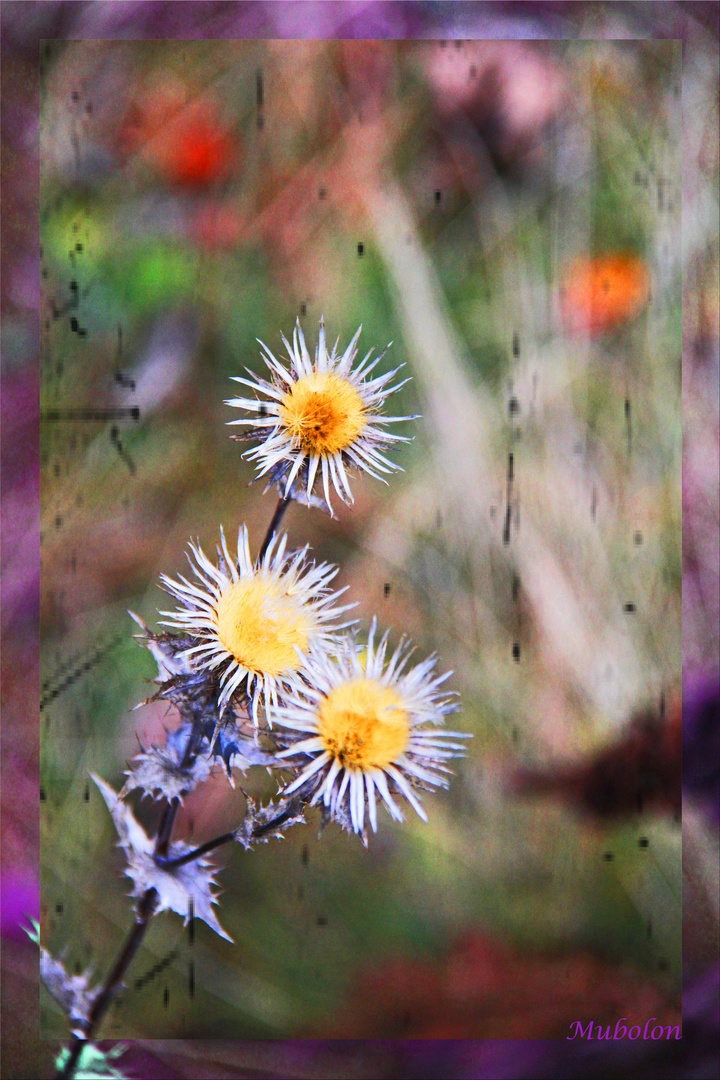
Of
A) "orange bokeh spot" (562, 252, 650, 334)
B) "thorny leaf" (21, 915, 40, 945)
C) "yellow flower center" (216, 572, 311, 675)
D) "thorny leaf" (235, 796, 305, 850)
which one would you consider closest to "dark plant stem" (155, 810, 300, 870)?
"thorny leaf" (235, 796, 305, 850)

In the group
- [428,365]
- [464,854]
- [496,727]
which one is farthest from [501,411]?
[464,854]

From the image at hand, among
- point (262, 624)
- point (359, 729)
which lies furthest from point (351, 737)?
point (262, 624)

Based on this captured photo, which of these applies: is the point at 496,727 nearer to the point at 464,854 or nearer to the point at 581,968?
the point at 464,854

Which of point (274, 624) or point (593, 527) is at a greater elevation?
point (593, 527)

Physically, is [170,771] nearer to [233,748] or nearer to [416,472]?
[233,748]

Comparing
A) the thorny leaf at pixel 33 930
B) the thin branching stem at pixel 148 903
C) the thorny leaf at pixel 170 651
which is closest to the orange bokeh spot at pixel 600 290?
the thin branching stem at pixel 148 903
